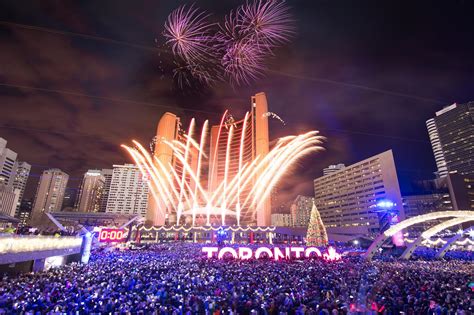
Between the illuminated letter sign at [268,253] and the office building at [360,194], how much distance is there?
5772cm

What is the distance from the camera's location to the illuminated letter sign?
109ft

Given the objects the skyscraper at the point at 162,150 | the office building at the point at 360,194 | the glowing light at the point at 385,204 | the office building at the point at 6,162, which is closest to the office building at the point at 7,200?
the office building at the point at 6,162

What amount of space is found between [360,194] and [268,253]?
126 metres

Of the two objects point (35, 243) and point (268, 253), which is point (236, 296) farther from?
point (35, 243)

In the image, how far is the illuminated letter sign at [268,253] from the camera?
33.1 meters

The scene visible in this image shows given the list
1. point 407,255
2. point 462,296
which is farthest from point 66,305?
point 407,255

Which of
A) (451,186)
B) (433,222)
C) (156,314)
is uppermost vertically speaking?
(451,186)

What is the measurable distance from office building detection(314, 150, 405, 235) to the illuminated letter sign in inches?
2272

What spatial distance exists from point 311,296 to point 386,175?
122m

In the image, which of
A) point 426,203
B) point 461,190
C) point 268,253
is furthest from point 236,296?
point 426,203

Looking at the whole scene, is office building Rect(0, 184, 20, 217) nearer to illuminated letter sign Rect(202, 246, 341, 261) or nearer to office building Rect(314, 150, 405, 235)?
illuminated letter sign Rect(202, 246, 341, 261)

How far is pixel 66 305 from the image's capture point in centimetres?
1273

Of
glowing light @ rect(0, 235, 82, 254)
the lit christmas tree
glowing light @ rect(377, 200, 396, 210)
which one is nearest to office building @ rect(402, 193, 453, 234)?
glowing light @ rect(377, 200, 396, 210)

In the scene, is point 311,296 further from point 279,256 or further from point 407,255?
point 407,255
